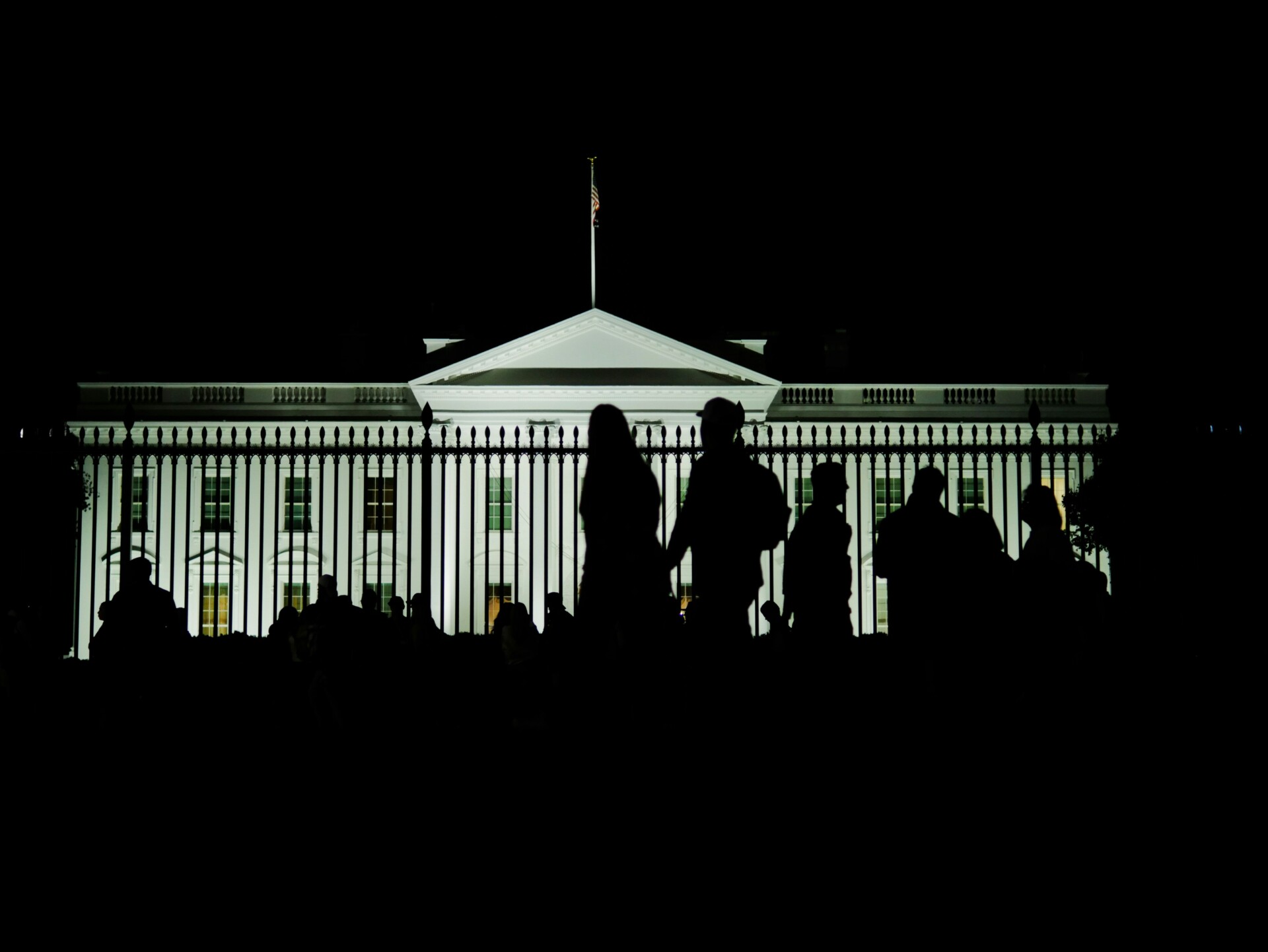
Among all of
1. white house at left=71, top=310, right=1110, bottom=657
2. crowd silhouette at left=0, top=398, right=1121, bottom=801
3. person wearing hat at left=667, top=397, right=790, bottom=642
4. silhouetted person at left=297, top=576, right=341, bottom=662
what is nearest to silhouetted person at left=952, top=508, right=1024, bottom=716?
crowd silhouette at left=0, top=398, right=1121, bottom=801

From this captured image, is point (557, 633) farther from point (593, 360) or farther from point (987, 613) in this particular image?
point (593, 360)

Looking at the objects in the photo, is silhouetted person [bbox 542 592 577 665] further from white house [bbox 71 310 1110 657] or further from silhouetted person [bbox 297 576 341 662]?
white house [bbox 71 310 1110 657]

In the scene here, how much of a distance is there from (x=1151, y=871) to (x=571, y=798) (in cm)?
226

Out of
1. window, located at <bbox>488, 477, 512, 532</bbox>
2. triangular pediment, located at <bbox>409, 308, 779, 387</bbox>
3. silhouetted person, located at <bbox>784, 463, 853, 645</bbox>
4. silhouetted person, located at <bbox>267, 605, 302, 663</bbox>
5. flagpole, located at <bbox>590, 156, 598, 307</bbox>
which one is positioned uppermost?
flagpole, located at <bbox>590, 156, 598, 307</bbox>

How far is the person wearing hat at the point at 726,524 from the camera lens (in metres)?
4.61

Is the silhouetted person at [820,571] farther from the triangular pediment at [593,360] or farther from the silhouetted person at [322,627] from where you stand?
the triangular pediment at [593,360]

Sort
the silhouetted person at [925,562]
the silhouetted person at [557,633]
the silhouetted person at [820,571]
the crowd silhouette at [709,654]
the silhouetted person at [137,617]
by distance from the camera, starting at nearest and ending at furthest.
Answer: the crowd silhouette at [709,654] < the silhouetted person at [557,633] < the silhouetted person at [820,571] < the silhouetted person at [925,562] < the silhouetted person at [137,617]

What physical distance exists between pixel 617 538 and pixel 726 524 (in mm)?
552

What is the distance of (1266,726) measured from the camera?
6.52 meters

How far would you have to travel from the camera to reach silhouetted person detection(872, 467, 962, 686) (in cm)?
525

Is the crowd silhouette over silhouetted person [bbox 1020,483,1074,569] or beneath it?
beneath

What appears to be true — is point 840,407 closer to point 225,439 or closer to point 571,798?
point 225,439

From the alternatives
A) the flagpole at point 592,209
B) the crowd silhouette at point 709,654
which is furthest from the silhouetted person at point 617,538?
the flagpole at point 592,209

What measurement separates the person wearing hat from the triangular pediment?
764 inches
